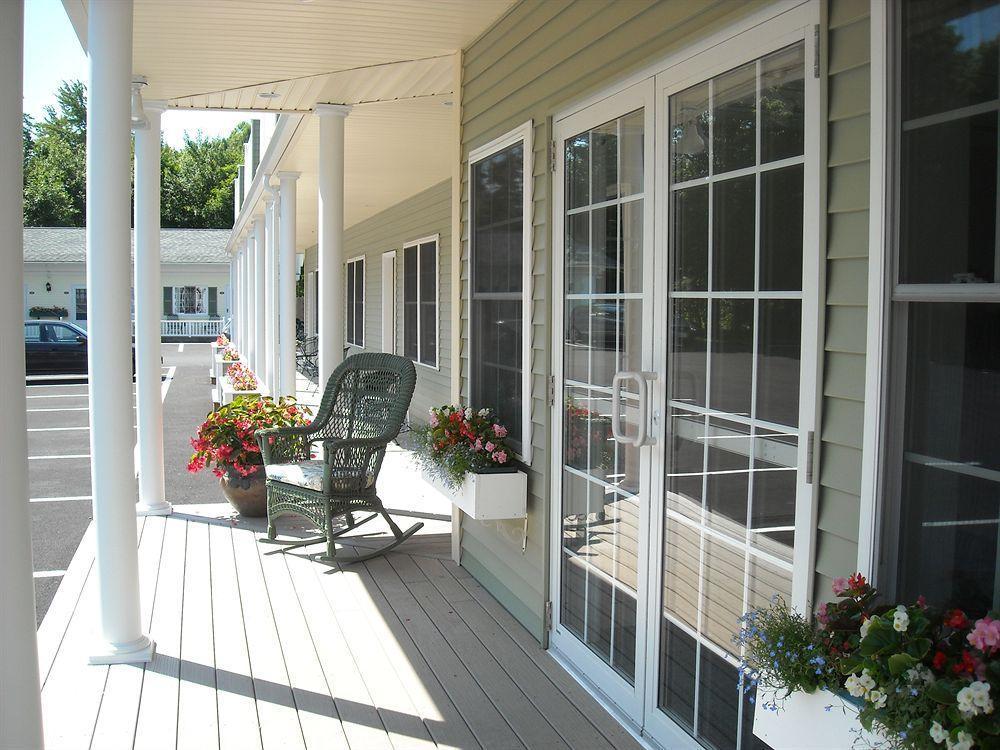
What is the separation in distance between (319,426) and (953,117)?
14.4 feet

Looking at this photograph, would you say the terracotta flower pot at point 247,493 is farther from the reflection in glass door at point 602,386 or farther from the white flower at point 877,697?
the white flower at point 877,697

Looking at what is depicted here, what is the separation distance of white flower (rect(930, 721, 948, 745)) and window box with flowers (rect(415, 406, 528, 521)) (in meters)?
2.51

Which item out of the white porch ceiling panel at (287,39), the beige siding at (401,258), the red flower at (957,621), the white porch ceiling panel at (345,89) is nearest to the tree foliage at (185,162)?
the beige siding at (401,258)

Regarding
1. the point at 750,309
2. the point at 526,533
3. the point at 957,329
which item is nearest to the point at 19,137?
the point at 750,309

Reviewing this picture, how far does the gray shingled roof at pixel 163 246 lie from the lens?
98.3 ft

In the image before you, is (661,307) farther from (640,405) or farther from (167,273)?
(167,273)

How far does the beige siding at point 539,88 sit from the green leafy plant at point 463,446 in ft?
0.70

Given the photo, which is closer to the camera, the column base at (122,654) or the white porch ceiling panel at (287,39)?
the column base at (122,654)

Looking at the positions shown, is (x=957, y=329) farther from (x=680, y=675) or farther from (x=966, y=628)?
(x=680, y=675)

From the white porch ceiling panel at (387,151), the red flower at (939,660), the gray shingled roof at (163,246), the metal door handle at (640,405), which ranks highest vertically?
the gray shingled roof at (163,246)

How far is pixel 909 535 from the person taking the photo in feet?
5.99

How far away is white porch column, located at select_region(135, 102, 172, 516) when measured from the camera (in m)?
5.42

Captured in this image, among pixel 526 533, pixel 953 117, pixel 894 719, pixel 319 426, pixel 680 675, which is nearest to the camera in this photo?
pixel 894 719

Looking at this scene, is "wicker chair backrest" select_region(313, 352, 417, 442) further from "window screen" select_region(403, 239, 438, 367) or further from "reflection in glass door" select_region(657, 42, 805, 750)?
"window screen" select_region(403, 239, 438, 367)
